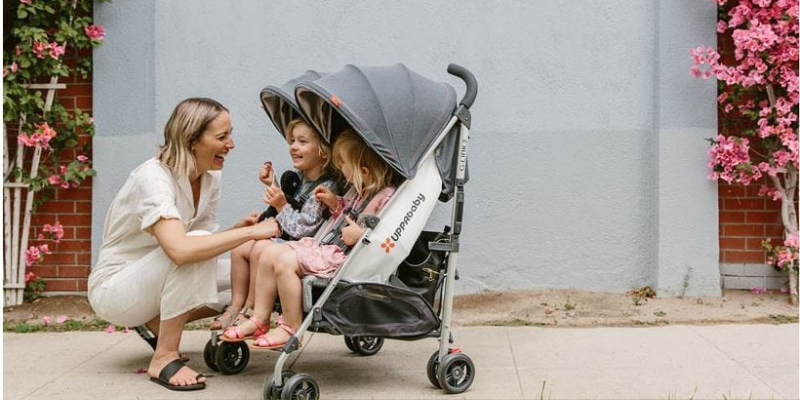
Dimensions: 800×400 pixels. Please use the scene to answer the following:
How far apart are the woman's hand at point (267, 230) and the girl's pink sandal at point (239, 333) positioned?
35 cm

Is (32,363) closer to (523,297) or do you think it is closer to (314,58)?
(314,58)

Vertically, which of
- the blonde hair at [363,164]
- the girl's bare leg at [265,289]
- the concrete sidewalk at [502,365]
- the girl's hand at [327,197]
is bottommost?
the concrete sidewalk at [502,365]

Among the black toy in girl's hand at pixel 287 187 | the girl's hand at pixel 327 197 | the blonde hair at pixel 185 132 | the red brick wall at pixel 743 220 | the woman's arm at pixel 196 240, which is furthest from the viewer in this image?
the red brick wall at pixel 743 220

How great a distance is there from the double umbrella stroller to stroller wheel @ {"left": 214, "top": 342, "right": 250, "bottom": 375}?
1.77ft

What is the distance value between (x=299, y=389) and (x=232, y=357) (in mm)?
813

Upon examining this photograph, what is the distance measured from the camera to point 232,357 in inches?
165

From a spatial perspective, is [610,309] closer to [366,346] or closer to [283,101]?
[366,346]

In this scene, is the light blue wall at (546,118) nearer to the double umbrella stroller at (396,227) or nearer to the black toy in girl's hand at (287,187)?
the black toy in girl's hand at (287,187)

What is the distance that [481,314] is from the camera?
5480mm

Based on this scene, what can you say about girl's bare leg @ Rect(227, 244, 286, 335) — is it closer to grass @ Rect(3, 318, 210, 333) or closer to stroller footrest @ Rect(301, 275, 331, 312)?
stroller footrest @ Rect(301, 275, 331, 312)

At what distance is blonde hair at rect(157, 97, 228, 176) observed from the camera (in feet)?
12.8

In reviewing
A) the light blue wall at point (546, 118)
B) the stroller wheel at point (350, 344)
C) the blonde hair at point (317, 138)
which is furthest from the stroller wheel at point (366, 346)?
the light blue wall at point (546, 118)

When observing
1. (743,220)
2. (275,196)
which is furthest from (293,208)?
(743,220)

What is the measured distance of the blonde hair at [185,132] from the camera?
12.8 ft
